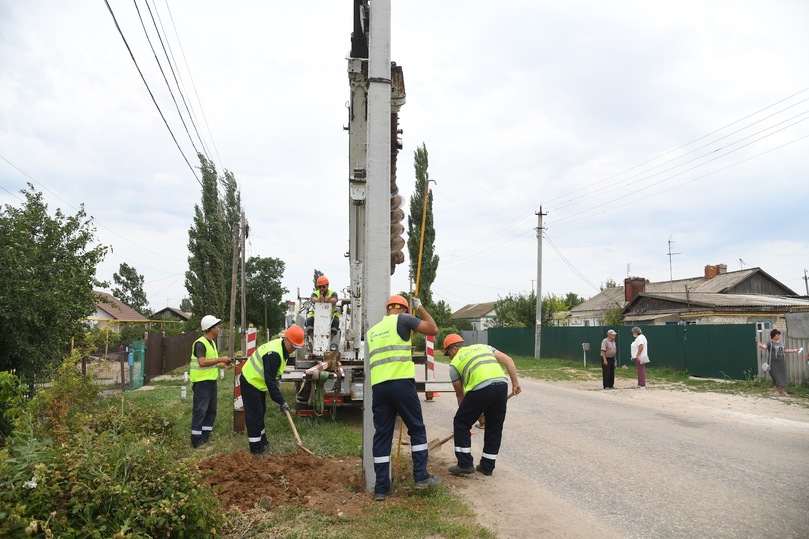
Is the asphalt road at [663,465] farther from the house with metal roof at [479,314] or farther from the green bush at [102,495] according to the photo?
the house with metal roof at [479,314]

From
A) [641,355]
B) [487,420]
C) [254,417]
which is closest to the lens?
[487,420]

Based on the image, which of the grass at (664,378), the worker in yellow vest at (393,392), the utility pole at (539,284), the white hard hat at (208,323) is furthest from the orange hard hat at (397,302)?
the utility pole at (539,284)

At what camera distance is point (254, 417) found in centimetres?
670

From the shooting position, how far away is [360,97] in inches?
332

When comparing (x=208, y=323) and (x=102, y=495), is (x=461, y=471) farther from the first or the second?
(x=208, y=323)

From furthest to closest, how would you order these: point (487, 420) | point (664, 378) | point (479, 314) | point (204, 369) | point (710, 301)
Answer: point (479, 314) < point (710, 301) < point (664, 378) < point (204, 369) < point (487, 420)

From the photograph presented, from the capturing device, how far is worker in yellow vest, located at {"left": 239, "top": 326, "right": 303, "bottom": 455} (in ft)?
22.0

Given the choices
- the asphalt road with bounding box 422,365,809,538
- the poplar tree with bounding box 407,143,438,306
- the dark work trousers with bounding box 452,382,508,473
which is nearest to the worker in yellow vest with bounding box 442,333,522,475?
the dark work trousers with bounding box 452,382,508,473

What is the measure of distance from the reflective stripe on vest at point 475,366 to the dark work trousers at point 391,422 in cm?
104

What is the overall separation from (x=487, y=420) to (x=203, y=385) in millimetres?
3861

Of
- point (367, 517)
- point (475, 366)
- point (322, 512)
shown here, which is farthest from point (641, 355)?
point (322, 512)

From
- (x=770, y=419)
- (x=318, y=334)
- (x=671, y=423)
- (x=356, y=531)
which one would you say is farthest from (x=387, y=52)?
(x=770, y=419)

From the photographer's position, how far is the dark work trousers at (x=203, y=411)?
7.42 metres

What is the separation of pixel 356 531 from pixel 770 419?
8684mm
